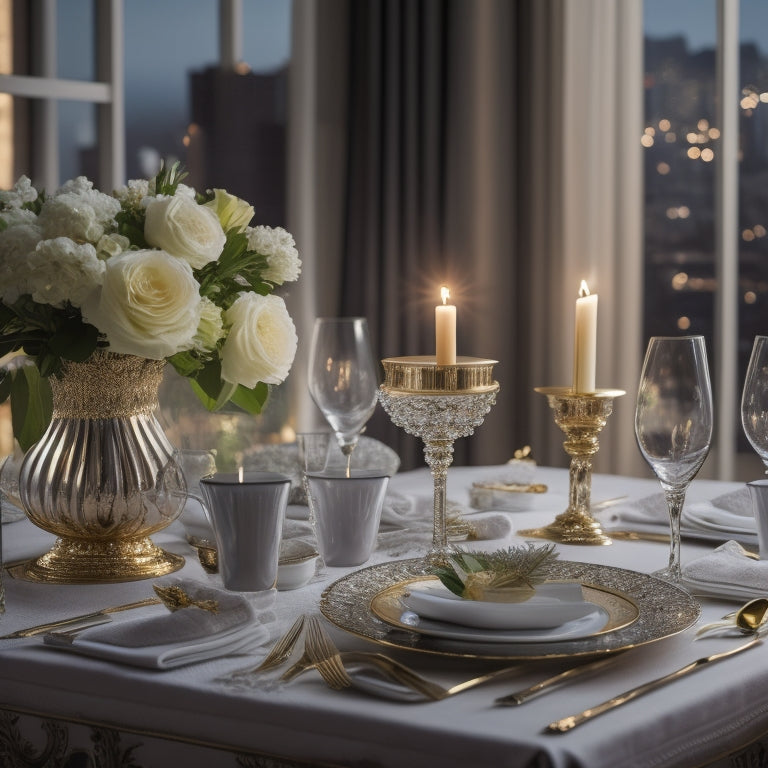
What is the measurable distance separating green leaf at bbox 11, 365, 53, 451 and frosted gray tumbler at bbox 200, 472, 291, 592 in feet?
1.22

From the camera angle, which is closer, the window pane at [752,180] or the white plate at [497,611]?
the white plate at [497,611]

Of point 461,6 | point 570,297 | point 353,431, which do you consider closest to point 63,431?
point 353,431

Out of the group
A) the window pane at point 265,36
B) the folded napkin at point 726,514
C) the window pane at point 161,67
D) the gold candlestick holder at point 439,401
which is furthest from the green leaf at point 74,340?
the window pane at point 265,36

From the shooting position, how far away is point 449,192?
4.05m

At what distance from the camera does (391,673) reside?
86cm

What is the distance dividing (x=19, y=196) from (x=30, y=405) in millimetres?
246

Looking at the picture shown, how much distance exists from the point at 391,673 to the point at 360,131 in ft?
11.8

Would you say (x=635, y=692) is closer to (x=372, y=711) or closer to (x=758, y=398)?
(x=372, y=711)

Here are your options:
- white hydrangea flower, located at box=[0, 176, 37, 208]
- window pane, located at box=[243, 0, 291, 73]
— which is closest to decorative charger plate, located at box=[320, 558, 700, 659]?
white hydrangea flower, located at box=[0, 176, 37, 208]

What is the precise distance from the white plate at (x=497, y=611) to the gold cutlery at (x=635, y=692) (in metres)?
0.10

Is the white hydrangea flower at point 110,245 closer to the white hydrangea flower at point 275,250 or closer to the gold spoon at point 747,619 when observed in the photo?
the white hydrangea flower at point 275,250

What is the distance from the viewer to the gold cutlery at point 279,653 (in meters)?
0.91

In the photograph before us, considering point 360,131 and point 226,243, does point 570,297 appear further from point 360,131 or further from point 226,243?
point 226,243

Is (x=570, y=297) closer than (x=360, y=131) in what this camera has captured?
Yes
